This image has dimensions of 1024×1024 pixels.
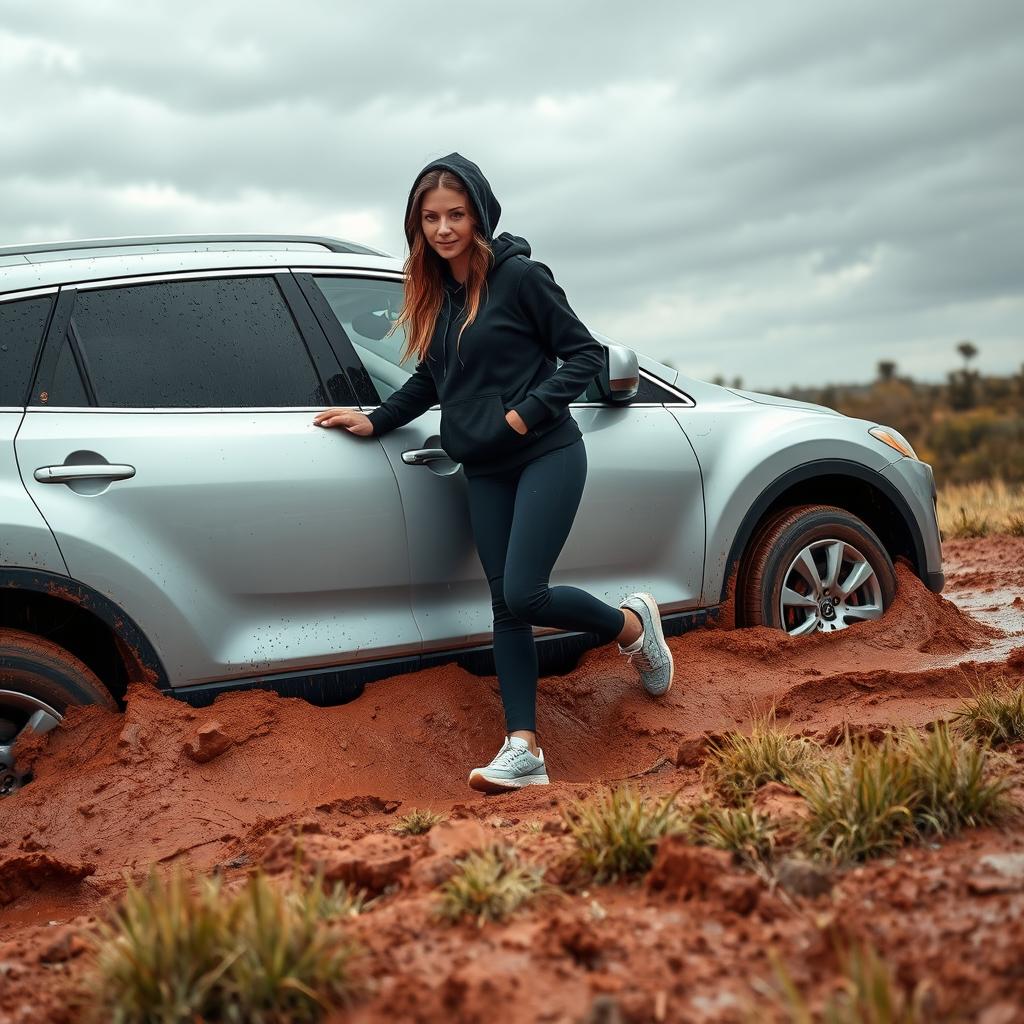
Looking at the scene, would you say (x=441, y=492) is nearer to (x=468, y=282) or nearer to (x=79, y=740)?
(x=468, y=282)

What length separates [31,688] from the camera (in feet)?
12.3

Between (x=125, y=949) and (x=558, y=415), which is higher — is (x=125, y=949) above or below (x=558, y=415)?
below

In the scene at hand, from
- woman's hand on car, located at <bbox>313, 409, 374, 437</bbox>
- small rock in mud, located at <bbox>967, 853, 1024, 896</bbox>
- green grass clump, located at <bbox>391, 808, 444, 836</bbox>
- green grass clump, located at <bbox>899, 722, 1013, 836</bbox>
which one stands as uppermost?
woman's hand on car, located at <bbox>313, 409, 374, 437</bbox>

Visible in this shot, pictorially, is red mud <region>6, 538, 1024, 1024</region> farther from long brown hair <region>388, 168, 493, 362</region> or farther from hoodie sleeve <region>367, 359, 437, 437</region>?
long brown hair <region>388, 168, 493, 362</region>

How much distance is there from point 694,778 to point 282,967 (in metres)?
1.87

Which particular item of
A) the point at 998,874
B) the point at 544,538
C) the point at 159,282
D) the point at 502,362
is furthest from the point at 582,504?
the point at 998,874

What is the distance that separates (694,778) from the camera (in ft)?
12.5

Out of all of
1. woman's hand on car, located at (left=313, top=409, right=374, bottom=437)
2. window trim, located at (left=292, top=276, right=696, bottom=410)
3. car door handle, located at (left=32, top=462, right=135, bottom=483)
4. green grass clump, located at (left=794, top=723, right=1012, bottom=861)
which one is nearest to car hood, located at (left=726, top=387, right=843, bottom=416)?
window trim, located at (left=292, top=276, right=696, bottom=410)

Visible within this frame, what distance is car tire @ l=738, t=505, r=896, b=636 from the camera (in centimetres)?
516

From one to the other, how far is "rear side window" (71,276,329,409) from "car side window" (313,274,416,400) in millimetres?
219

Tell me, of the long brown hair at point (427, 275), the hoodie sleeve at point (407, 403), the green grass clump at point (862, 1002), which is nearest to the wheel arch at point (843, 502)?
the hoodie sleeve at point (407, 403)

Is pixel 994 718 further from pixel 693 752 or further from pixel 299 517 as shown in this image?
pixel 299 517

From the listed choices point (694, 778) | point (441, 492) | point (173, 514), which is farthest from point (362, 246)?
point (694, 778)

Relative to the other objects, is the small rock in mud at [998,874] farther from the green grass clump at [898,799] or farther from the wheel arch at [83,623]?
the wheel arch at [83,623]
